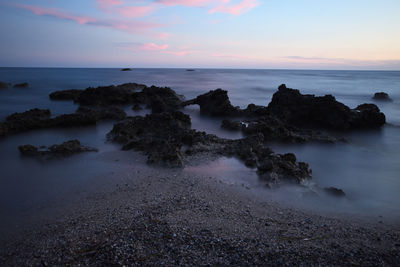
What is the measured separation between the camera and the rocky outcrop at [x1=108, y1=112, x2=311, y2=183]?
7402mm

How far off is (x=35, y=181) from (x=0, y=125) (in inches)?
251

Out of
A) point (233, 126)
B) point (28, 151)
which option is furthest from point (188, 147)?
point (28, 151)

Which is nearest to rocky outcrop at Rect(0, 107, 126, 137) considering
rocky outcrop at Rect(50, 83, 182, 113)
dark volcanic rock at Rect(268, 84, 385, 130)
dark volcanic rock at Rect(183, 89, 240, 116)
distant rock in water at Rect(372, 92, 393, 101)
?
rocky outcrop at Rect(50, 83, 182, 113)

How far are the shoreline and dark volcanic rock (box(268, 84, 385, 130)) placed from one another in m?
8.54

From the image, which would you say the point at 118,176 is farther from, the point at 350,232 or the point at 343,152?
the point at 343,152

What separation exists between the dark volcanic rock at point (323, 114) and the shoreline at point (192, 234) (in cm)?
854

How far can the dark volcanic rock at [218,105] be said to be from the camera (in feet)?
53.6

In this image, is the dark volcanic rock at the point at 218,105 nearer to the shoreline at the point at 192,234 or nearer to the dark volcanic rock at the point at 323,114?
the dark volcanic rock at the point at 323,114

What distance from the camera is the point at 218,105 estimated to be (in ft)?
55.0

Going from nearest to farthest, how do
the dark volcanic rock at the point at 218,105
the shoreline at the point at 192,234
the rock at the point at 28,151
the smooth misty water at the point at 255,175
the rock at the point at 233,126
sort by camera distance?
the shoreline at the point at 192,234
the smooth misty water at the point at 255,175
the rock at the point at 28,151
the rock at the point at 233,126
the dark volcanic rock at the point at 218,105

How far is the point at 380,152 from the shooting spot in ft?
34.1

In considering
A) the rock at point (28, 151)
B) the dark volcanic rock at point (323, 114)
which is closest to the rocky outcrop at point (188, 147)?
the rock at point (28, 151)

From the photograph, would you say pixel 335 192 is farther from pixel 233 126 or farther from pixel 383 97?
pixel 383 97

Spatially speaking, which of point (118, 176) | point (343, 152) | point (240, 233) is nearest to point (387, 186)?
point (343, 152)
